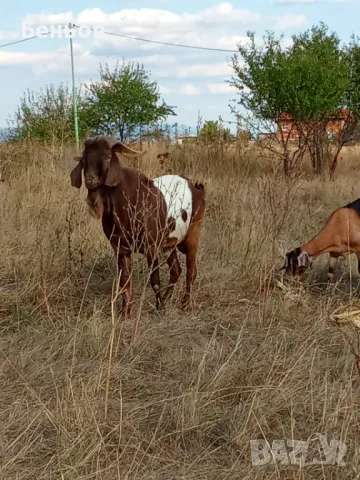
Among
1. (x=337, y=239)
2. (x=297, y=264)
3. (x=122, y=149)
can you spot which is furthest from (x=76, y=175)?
(x=337, y=239)

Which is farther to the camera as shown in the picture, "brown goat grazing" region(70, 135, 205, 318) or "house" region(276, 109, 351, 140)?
"house" region(276, 109, 351, 140)

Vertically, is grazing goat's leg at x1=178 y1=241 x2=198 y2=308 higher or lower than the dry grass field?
higher

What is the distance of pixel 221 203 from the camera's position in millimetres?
8414

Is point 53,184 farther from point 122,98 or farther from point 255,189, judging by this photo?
point 122,98

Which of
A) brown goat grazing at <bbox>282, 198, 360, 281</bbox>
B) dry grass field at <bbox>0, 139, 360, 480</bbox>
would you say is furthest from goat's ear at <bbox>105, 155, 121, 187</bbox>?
brown goat grazing at <bbox>282, 198, 360, 281</bbox>

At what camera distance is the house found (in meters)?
16.8

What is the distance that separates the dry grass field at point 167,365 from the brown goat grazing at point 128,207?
0.39 m

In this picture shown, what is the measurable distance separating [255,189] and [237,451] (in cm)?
600

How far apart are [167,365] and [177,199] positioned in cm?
178

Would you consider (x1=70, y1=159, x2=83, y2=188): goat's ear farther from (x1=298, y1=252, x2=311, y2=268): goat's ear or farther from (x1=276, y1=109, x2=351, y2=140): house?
(x1=276, y1=109, x2=351, y2=140): house

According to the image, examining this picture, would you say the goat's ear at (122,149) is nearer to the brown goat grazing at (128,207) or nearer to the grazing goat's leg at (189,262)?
the brown goat grazing at (128,207)

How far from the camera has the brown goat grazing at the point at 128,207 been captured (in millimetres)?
4789

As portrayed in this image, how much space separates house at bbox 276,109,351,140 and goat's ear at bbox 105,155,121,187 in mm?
11539

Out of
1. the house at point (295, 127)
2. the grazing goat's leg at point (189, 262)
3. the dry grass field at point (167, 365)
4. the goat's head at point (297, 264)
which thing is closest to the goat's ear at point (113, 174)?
the dry grass field at point (167, 365)
